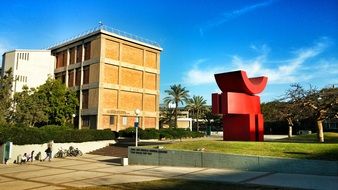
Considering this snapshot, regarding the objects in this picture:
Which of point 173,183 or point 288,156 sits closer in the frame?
point 173,183

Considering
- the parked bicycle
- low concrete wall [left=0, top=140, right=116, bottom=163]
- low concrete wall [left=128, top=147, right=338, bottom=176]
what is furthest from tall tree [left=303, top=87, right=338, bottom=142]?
low concrete wall [left=0, top=140, right=116, bottom=163]

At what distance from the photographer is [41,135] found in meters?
34.2

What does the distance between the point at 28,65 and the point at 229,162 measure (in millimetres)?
50595

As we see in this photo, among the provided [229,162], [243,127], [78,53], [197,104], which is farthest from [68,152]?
[197,104]

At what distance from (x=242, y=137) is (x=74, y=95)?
3845cm


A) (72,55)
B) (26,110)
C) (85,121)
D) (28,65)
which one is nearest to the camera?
(26,110)

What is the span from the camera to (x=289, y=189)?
13.7 m

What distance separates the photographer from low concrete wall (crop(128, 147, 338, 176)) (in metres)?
17.9

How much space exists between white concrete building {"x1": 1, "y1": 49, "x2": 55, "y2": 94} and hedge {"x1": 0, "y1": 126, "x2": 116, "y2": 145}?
26.8m

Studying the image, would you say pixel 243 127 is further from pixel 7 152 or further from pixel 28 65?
pixel 28 65

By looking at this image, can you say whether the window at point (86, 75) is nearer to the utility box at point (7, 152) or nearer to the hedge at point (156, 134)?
the hedge at point (156, 134)

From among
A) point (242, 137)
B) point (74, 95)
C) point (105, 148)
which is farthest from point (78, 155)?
point (74, 95)

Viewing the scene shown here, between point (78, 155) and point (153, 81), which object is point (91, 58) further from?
point (78, 155)

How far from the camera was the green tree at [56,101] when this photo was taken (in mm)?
54219
